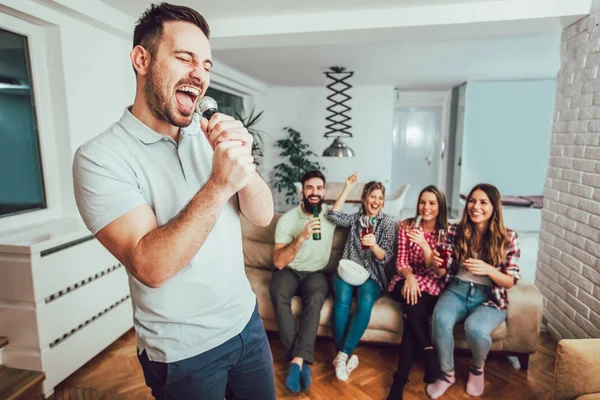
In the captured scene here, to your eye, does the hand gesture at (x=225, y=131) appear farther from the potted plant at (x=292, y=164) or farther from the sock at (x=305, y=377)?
the potted plant at (x=292, y=164)

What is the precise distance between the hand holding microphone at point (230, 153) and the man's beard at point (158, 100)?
153mm

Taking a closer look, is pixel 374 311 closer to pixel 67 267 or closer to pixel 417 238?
pixel 417 238

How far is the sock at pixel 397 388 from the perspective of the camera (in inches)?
79.8

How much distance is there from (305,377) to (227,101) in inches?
170

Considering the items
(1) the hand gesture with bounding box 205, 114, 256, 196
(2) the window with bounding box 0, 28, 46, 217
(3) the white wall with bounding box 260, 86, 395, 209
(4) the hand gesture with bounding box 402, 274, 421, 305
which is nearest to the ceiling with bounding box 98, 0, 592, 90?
(2) the window with bounding box 0, 28, 46, 217

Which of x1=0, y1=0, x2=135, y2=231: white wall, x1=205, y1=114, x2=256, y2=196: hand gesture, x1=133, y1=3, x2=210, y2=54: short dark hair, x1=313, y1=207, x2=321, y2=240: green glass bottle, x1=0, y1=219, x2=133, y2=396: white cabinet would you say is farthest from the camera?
x1=313, y1=207, x2=321, y2=240: green glass bottle

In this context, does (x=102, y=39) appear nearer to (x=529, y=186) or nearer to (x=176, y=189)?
(x=176, y=189)

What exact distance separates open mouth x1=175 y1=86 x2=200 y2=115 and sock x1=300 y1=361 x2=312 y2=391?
168 cm

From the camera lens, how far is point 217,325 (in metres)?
0.96

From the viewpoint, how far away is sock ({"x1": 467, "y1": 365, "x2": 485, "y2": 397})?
2088 millimetres

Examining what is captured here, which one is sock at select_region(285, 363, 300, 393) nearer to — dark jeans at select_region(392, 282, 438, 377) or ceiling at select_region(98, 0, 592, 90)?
dark jeans at select_region(392, 282, 438, 377)

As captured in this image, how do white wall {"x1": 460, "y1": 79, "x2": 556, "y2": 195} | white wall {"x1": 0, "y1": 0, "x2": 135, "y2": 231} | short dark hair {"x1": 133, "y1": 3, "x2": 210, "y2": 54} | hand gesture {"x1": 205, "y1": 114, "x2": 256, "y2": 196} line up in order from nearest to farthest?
hand gesture {"x1": 205, "y1": 114, "x2": 256, "y2": 196}, short dark hair {"x1": 133, "y1": 3, "x2": 210, "y2": 54}, white wall {"x1": 0, "y1": 0, "x2": 135, "y2": 231}, white wall {"x1": 460, "y1": 79, "x2": 556, "y2": 195}

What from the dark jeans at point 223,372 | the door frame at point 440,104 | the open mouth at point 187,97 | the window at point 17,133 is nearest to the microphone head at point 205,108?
the open mouth at point 187,97

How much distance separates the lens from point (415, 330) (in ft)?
7.24
